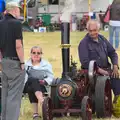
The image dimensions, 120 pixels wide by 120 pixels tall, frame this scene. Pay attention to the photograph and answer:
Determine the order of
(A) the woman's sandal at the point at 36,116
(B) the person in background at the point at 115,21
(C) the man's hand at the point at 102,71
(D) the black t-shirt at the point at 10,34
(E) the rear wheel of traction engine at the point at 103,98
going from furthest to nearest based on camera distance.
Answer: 1. (B) the person in background at the point at 115,21
2. (A) the woman's sandal at the point at 36,116
3. (C) the man's hand at the point at 102,71
4. (E) the rear wheel of traction engine at the point at 103,98
5. (D) the black t-shirt at the point at 10,34

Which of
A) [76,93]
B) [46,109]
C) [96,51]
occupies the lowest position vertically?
[46,109]

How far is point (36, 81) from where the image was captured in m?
5.27

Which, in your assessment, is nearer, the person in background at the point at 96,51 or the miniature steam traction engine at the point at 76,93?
the miniature steam traction engine at the point at 76,93

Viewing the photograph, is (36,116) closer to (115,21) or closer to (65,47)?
(65,47)

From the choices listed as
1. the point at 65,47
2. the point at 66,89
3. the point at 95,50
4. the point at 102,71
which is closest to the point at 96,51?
the point at 95,50

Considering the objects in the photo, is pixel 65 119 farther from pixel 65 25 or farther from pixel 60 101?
pixel 65 25

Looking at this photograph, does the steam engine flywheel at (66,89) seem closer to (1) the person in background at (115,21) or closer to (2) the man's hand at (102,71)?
(2) the man's hand at (102,71)

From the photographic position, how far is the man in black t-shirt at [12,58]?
14.9 ft

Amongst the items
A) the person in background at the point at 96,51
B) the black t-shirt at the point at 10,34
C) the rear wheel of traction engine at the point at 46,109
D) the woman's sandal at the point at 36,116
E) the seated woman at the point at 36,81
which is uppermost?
the black t-shirt at the point at 10,34

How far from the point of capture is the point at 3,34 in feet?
15.0

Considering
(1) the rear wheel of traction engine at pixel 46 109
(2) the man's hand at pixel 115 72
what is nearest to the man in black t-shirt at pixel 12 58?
(1) the rear wheel of traction engine at pixel 46 109

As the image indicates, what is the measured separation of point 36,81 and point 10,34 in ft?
3.00

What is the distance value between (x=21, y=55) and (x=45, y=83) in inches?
37.1

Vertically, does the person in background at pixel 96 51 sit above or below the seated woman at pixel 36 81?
above
